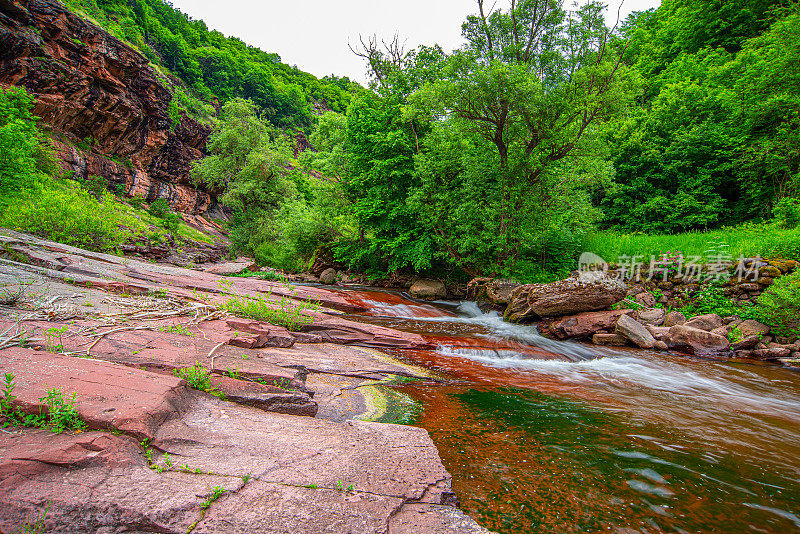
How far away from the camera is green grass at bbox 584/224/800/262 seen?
35.4 ft

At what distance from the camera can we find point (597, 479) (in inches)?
122

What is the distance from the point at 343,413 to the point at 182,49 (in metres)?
96.6

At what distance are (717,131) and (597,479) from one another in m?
24.4

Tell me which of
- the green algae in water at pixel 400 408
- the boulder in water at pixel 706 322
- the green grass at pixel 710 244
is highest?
the green grass at pixel 710 244

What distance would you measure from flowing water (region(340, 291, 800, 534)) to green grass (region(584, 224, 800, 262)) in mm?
5280

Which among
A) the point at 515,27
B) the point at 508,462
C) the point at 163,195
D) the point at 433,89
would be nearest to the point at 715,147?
the point at 515,27

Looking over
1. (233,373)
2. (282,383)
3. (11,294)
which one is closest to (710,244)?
(282,383)

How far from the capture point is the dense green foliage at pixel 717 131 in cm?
1602

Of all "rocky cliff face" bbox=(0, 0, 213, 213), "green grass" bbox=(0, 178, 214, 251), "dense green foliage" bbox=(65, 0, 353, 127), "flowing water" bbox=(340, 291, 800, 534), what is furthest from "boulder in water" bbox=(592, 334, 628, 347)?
"dense green foliage" bbox=(65, 0, 353, 127)

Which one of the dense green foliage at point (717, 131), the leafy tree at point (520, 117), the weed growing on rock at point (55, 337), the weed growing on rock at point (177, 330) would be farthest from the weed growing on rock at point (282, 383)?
the dense green foliage at point (717, 131)

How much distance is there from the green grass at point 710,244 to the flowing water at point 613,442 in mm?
5280

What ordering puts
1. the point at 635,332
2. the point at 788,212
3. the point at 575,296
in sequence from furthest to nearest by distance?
1. the point at 788,212
2. the point at 575,296
3. the point at 635,332

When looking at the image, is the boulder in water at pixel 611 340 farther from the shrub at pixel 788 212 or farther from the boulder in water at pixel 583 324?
the shrub at pixel 788 212

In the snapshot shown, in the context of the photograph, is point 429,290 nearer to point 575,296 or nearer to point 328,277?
point 328,277
